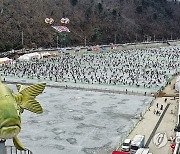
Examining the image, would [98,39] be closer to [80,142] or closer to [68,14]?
[68,14]

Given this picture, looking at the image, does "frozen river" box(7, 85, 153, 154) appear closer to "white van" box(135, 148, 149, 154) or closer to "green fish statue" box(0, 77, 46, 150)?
"white van" box(135, 148, 149, 154)

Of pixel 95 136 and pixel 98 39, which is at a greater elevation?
pixel 98 39

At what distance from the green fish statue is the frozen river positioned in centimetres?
1735

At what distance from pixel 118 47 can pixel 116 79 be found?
51227mm

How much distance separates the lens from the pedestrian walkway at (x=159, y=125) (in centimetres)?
3231

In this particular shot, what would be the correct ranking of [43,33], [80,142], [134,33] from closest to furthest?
[80,142] → [43,33] → [134,33]

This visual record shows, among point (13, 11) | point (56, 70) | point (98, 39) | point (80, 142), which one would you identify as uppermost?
point (13, 11)

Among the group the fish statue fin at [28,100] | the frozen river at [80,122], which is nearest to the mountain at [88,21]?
the frozen river at [80,122]

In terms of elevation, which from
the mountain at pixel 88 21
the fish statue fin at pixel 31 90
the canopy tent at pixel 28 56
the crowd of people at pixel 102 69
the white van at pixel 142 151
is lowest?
the white van at pixel 142 151

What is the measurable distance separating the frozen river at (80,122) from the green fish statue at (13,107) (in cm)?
1735

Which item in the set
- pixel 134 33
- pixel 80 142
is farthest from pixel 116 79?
pixel 134 33

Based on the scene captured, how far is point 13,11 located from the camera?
106812 millimetres

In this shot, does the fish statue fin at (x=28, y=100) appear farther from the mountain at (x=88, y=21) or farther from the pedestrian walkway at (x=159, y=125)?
the mountain at (x=88, y=21)

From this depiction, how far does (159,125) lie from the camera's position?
38.1 meters
